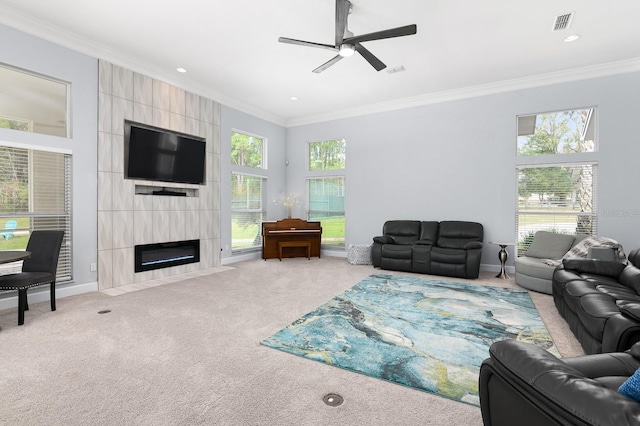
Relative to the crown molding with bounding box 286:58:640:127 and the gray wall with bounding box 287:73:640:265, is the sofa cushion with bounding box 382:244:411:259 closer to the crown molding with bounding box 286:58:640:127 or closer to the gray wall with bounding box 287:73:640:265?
the gray wall with bounding box 287:73:640:265

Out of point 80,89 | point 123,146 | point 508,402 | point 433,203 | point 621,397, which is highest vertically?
point 80,89

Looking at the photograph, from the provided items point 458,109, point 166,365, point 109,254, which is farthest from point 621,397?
point 458,109

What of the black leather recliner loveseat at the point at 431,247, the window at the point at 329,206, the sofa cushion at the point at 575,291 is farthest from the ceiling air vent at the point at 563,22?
the window at the point at 329,206

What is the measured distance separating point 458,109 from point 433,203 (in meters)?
1.90

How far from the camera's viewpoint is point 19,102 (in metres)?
3.68

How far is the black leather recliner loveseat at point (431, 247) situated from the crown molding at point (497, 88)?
247 centimetres

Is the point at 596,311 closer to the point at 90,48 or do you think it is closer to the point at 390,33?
the point at 390,33

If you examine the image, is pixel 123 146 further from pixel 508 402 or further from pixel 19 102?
pixel 508 402

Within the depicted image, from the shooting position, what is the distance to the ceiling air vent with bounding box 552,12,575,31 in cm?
349

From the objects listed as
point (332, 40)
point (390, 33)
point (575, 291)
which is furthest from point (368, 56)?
point (575, 291)

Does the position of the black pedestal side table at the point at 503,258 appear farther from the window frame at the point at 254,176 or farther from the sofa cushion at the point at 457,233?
the window frame at the point at 254,176

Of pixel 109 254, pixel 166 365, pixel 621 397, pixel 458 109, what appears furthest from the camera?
pixel 458 109

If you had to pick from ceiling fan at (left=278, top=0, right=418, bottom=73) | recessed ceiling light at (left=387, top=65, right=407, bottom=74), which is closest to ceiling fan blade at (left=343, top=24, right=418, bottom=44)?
ceiling fan at (left=278, top=0, right=418, bottom=73)

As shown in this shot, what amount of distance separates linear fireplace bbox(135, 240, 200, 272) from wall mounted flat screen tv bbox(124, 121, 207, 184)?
1.13 metres
